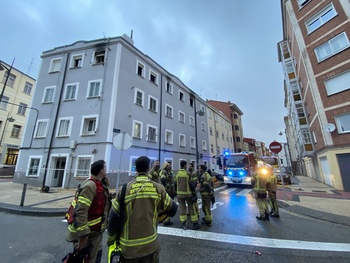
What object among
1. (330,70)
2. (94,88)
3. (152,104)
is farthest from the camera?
(152,104)

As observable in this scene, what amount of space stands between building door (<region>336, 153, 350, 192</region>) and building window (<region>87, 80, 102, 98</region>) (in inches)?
773

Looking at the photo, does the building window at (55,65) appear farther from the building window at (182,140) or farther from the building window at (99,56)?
the building window at (182,140)

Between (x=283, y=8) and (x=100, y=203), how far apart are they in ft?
88.3

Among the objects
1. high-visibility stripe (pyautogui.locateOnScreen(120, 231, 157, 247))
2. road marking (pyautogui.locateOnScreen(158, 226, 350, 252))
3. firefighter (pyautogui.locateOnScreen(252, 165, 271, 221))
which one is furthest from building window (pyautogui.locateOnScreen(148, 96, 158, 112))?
high-visibility stripe (pyautogui.locateOnScreen(120, 231, 157, 247))

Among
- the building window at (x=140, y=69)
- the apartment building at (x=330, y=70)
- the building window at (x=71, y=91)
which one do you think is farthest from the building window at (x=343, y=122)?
the building window at (x=71, y=91)

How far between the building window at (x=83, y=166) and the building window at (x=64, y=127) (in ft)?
9.21

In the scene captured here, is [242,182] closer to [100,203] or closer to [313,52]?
[313,52]

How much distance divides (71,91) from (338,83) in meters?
22.4

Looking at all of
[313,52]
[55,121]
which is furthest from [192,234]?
[313,52]

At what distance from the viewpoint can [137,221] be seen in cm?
200

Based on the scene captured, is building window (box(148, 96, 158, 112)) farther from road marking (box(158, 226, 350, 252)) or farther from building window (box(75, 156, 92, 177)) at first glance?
road marking (box(158, 226, 350, 252))

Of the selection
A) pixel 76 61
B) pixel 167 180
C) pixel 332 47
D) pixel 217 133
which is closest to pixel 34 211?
pixel 167 180

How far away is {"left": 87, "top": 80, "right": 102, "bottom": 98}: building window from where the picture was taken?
1480 cm

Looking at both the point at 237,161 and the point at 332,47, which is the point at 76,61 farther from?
the point at 332,47
